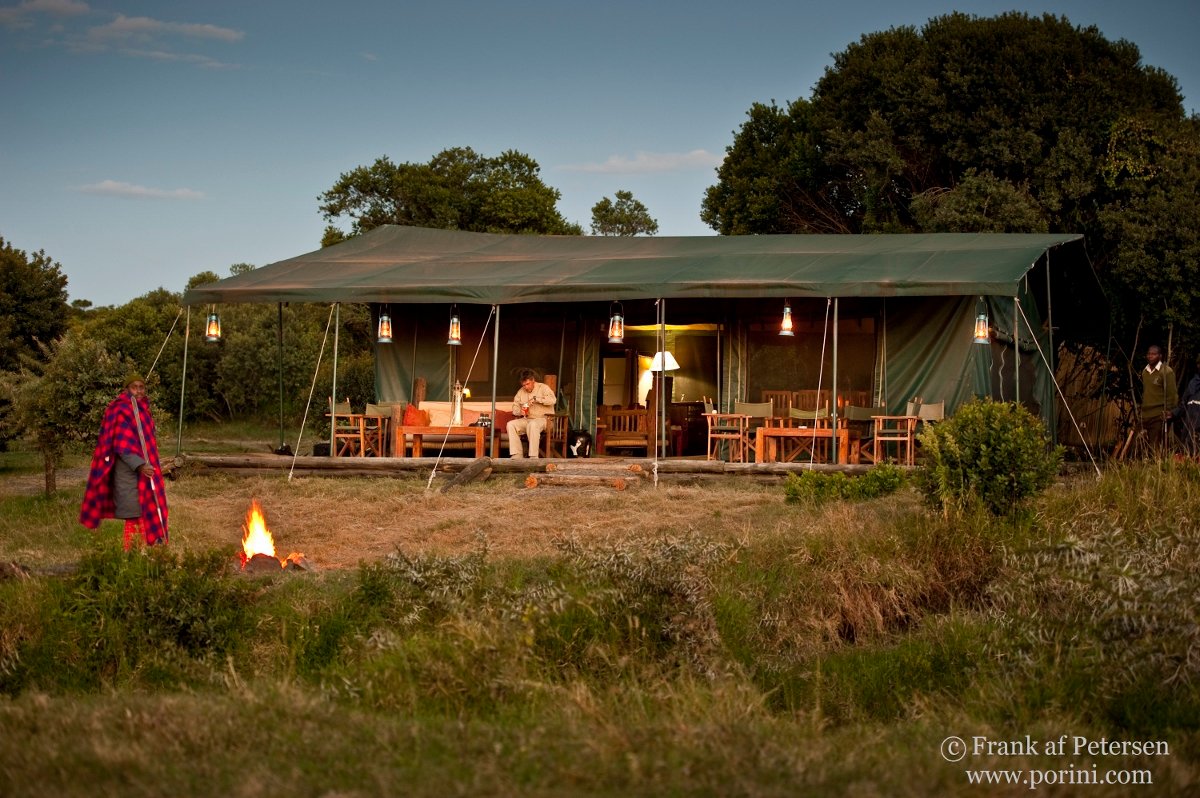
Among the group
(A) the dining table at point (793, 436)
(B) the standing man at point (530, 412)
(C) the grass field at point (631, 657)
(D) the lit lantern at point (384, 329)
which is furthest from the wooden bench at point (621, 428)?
(C) the grass field at point (631, 657)

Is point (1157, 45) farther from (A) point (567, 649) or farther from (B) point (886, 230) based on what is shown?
A: (A) point (567, 649)

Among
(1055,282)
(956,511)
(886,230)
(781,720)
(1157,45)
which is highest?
(1157,45)

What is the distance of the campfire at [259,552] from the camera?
28.3 feet

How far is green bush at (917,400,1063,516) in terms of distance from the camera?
28.9 feet

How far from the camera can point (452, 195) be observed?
28250 mm

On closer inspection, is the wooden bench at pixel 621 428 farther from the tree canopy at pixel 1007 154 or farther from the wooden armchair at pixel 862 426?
the tree canopy at pixel 1007 154

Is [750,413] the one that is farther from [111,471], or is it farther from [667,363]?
[111,471]

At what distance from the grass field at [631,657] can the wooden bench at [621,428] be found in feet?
18.2

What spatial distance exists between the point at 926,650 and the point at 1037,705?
49.7 inches

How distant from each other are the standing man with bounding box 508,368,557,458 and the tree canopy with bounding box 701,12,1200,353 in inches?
376

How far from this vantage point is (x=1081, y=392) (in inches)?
816

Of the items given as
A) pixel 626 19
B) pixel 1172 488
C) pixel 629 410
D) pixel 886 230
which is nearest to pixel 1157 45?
pixel 886 230

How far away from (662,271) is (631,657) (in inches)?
330

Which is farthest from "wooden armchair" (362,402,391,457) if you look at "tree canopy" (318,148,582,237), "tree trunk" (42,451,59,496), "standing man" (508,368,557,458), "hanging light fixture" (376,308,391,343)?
"tree canopy" (318,148,582,237)
